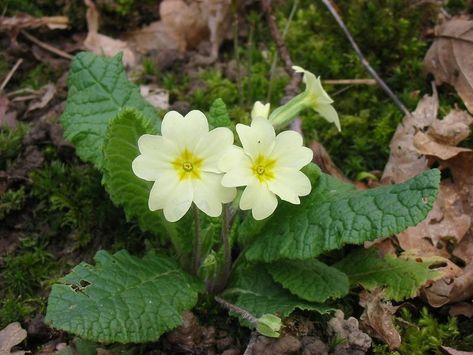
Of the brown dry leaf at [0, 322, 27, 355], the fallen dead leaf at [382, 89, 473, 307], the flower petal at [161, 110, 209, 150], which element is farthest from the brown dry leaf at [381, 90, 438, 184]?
the brown dry leaf at [0, 322, 27, 355]

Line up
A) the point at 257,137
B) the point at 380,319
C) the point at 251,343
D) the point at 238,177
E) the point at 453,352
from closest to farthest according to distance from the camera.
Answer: the point at 238,177 → the point at 257,137 → the point at 251,343 → the point at 453,352 → the point at 380,319

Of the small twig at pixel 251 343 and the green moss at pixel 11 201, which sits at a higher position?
the green moss at pixel 11 201

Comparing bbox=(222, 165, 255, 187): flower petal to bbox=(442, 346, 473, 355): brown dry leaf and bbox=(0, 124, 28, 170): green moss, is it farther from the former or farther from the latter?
bbox=(0, 124, 28, 170): green moss

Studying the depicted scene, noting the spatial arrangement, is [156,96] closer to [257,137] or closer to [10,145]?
[10,145]

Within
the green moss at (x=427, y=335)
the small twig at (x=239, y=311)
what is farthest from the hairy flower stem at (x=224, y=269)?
the green moss at (x=427, y=335)

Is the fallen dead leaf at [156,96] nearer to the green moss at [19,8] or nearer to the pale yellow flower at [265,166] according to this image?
the green moss at [19,8]

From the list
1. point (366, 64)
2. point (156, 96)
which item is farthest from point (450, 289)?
point (156, 96)

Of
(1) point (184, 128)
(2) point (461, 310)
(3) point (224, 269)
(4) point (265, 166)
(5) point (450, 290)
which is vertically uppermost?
(1) point (184, 128)
